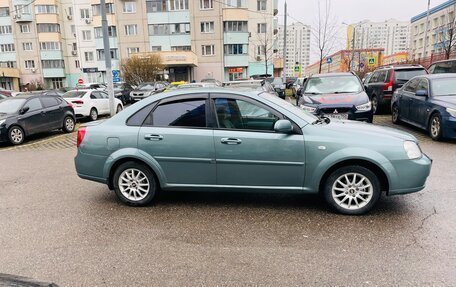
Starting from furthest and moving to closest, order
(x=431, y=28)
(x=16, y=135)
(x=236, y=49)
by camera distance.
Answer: (x=431, y=28)
(x=236, y=49)
(x=16, y=135)

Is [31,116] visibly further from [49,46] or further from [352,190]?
[49,46]

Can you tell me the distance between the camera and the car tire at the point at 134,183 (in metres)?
4.72

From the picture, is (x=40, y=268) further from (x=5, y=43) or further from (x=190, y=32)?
(x=5, y=43)

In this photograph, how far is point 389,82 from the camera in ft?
41.1

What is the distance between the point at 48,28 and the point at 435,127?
200 feet


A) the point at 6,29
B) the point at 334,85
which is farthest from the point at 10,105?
the point at 6,29

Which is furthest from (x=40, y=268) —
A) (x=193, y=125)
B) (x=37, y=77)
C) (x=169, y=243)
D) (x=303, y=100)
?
(x=37, y=77)

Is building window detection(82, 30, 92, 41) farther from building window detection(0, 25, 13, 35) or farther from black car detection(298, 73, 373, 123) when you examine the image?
black car detection(298, 73, 373, 123)

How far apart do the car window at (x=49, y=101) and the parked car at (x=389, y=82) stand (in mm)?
12045

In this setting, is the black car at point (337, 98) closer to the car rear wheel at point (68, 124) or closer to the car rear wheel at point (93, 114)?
the car rear wheel at point (68, 124)

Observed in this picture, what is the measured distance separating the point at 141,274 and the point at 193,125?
2.07 meters

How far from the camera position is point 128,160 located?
4730 mm

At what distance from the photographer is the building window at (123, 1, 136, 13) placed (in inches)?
1852

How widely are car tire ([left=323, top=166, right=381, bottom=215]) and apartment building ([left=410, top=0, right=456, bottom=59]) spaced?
166 feet
